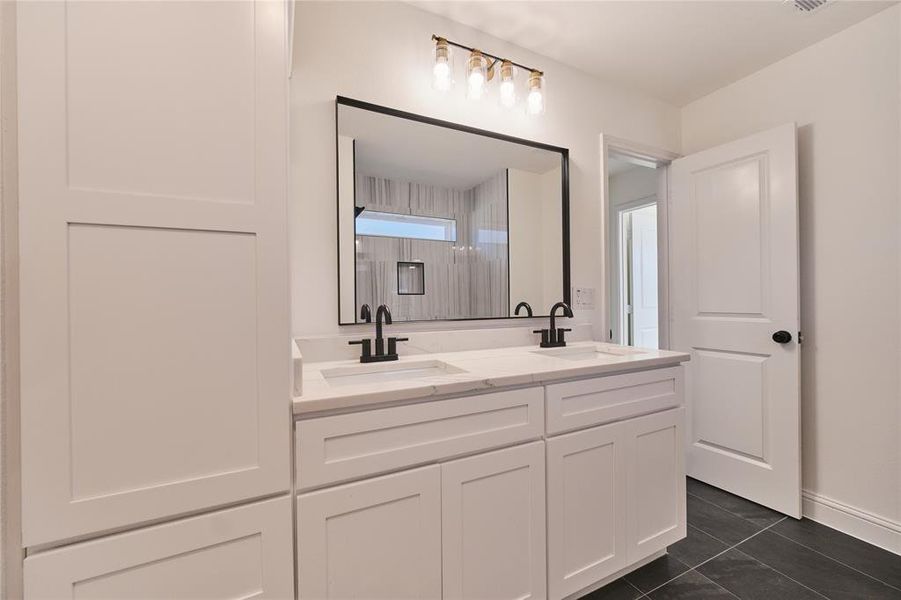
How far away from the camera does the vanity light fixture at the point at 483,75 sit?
5.42ft

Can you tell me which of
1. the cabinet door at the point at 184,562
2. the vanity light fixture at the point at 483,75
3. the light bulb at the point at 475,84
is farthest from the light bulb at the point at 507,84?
the cabinet door at the point at 184,562

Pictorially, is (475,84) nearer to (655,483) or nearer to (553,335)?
(553,335)

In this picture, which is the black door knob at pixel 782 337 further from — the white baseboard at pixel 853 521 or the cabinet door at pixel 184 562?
the cabinet door at pixel 184 562

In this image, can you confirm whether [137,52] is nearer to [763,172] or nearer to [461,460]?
[461,460]

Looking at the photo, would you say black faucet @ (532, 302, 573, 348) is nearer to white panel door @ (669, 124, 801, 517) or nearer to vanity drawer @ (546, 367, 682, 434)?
vanity drawer @ (546, 367, 682, 434)

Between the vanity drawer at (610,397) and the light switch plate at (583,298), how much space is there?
625 mm

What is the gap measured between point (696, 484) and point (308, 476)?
2.47 m

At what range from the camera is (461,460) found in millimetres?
1123

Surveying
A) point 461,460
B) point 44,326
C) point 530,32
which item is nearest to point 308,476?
point 461,460

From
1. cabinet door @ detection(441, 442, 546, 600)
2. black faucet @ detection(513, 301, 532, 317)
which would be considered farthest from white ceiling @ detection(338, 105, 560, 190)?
cabinet door @ detection(441, 442, 546, 600)

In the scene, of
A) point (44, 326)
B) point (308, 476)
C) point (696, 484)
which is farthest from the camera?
point (696, 484)

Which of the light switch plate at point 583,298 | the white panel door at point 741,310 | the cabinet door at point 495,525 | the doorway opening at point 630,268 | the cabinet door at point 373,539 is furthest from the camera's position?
the doorway opening at point 630,268

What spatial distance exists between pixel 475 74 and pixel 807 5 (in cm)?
151

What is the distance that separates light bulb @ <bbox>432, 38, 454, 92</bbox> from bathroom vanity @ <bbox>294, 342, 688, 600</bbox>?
118cm
